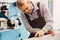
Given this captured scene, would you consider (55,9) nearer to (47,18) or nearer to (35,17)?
(47,18)

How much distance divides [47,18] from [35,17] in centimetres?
16

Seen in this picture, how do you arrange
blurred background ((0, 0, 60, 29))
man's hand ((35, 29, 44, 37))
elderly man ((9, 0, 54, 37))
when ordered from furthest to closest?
blurred background ((0, 0, 60, 29)), man's hand ((35, 29, 44, 37)), elderly man ((9, 0, 54, 37))

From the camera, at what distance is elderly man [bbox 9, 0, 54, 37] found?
4.02 ft

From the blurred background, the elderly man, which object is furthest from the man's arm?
the blurred background

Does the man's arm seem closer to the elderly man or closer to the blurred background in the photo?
the elderly man

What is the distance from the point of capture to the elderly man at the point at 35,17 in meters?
1.23

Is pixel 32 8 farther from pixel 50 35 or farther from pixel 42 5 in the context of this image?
pixel 50 35

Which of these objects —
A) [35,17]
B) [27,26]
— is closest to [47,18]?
[35,17]

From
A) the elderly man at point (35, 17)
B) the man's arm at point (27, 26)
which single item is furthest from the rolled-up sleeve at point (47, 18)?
the man's arm at point (27, 26)

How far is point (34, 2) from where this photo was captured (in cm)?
129

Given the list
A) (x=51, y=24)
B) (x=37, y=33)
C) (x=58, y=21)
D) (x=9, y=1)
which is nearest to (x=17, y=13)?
(x=9, y=1)

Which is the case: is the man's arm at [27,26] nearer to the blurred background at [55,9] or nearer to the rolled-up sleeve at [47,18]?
the rolled-up sleeve at [47,18]

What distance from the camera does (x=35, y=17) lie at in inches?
51.6

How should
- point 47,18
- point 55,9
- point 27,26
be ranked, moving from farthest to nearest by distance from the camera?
point 55,9
point 47,18
point 27,26
